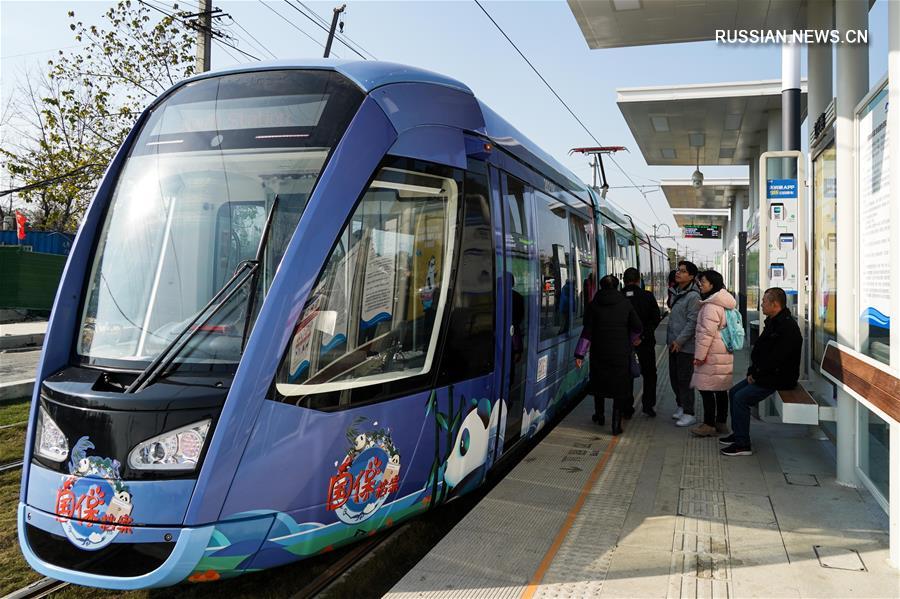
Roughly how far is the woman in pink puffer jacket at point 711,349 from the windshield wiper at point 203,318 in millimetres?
4932

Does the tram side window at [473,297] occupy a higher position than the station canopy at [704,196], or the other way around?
the station canopy at [704,196]

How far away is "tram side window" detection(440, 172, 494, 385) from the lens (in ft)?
15.8

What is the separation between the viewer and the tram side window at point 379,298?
12.8 ft

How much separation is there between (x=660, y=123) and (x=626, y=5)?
8.73 m

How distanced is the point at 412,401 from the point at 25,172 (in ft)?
62.9

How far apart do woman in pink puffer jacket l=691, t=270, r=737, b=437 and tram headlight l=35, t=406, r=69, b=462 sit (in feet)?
18.9

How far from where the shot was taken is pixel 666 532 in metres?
4.80

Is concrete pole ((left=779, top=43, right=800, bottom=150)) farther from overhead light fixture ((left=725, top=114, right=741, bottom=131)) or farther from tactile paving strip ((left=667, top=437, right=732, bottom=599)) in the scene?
overhead light fixture ((left=725, top=114, right=741, bottom=131))

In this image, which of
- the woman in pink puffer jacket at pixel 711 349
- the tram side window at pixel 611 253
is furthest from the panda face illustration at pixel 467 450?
the tram side window at pixel 611 253

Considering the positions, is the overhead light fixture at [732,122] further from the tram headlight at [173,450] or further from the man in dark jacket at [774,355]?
the tram headlight at [173,450]

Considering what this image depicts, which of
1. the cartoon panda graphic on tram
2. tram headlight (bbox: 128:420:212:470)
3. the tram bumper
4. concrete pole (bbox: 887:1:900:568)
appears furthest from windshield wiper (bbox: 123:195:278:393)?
concrete pole (bbox: 887:1:900:568)

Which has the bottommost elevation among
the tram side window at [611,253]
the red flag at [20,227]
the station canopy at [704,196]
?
the tram side window at [611,253]

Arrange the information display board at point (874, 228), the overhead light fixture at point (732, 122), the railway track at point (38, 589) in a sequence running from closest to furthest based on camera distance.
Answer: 1. the railway track at point (38, 589)
2. the information display board at point (874, 228)
3. the overhead light fixture at point (732, 122)

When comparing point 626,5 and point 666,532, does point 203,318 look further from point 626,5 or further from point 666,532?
point 626,5
